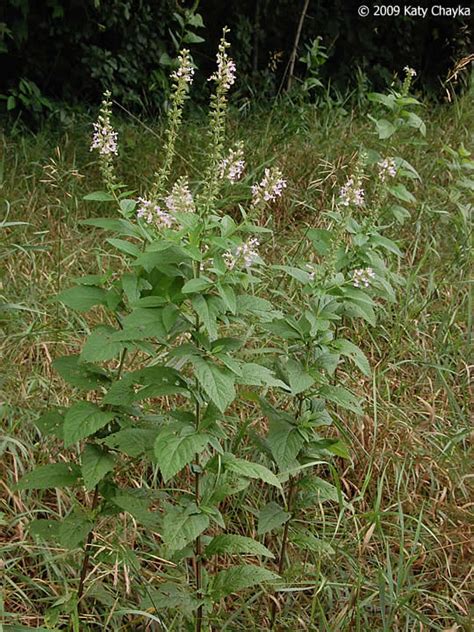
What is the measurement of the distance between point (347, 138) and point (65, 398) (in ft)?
9.18

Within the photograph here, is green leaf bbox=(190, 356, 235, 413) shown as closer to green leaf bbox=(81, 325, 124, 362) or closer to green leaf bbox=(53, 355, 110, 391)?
green leaf bbox=(81, 325, 124, 362)

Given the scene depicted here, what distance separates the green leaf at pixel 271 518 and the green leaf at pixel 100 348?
620mm

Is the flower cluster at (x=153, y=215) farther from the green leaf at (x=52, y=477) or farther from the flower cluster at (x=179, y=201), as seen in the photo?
the green leaf at (x=52, y=477)

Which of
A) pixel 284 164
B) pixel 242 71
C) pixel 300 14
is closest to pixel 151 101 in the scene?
pixel 242 71

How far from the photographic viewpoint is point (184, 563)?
2439 mm

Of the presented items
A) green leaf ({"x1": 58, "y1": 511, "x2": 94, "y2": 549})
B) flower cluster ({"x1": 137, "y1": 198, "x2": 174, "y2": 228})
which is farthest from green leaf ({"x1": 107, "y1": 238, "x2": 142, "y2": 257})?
green leaf ({"x1": 58, "y1": 511, "x2": 94, "y2": 549})

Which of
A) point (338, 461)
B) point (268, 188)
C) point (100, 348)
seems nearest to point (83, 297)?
point (100, 348)

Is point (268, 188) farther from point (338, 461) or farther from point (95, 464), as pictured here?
point (338, 461)

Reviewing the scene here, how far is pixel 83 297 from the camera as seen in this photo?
1.97 meters

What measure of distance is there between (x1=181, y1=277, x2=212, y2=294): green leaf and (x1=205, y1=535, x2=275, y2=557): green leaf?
564mm

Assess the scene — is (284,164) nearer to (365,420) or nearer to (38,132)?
(38,132)

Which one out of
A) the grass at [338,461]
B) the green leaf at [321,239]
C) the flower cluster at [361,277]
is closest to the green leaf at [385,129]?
the grass at [338,461]

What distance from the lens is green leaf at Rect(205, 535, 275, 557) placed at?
1959 mm

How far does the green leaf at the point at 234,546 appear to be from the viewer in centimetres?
196
